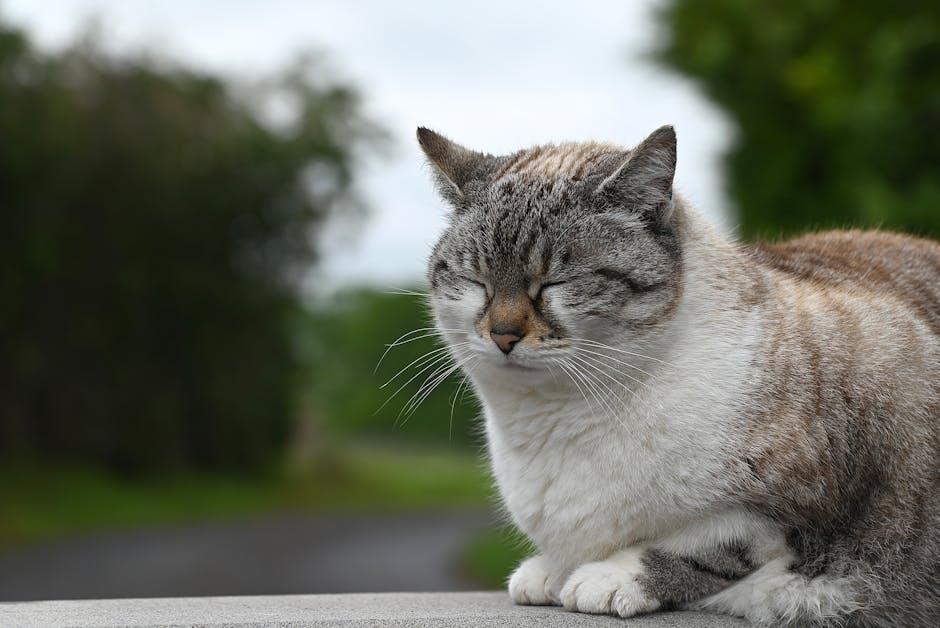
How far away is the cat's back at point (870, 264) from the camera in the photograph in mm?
3777

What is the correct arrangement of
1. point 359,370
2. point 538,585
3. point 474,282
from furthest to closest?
point 359,370 → point 538,585 → point 474,282

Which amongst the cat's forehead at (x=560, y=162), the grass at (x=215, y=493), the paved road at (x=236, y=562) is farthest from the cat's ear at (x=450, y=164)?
the grass at (x=215, y=493)

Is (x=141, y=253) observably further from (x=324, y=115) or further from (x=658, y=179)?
Result: (x=658, y=179)

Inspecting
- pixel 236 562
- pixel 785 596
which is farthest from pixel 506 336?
pixel 236 562

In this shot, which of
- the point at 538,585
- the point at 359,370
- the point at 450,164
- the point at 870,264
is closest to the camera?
the point at 538,585

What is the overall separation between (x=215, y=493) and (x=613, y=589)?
15271 mm

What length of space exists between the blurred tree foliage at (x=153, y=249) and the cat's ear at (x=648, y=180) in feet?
40.0

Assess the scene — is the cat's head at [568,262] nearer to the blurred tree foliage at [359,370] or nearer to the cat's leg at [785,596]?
the cat's leg at [785,596]

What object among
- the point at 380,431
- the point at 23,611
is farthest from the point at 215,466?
the point at 23,611

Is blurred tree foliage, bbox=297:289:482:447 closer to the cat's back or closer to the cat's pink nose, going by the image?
the cat's back

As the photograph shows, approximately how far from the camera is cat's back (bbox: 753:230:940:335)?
378 centimetres

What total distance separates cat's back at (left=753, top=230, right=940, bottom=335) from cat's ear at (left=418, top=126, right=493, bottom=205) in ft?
3.50

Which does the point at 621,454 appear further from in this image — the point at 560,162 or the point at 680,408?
the point at 560,162

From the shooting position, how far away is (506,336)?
127 inches
